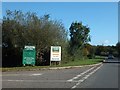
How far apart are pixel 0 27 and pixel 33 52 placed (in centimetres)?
917

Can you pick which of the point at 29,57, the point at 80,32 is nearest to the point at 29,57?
the point at 29,57

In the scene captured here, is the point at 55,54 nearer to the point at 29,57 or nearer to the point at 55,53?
the point at 55,53

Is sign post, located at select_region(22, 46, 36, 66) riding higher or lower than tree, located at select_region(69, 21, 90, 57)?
lower

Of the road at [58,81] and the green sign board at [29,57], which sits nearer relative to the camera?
the road at [58,81]

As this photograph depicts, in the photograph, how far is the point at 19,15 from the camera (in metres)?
45.3

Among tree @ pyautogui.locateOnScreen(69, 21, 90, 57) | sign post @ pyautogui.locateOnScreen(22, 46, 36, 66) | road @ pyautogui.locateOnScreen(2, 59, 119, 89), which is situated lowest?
road @ pyautogui.locateOnScreen(2, 59, 119, 89)

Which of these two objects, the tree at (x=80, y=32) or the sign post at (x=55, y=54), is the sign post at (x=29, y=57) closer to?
the sign post at (x=55, y=54)

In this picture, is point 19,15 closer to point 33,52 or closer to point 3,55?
point 3,55

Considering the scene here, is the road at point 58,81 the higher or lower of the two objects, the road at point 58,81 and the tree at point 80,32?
the lower

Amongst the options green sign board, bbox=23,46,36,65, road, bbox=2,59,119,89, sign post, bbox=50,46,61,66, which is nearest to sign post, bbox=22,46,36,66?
green sign board, bbox=23,46,36,65

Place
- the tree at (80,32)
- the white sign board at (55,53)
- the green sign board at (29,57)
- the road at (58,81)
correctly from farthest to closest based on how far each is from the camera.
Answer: the tree at (80,32) < the white sign board at (55,53) < the green sign board at (29,57) < the road at (58,81)

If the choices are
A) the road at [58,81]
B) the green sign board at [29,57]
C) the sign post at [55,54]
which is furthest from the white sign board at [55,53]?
the road at [58,81]

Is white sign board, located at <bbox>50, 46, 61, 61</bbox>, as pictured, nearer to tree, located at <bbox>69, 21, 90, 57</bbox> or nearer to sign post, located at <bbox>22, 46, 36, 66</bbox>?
sign post, located at <bbox>22, 46, 36, 66</bbox>

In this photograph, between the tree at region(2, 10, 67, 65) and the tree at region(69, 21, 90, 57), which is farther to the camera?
the tree at region(69, 21, 90, 57)
